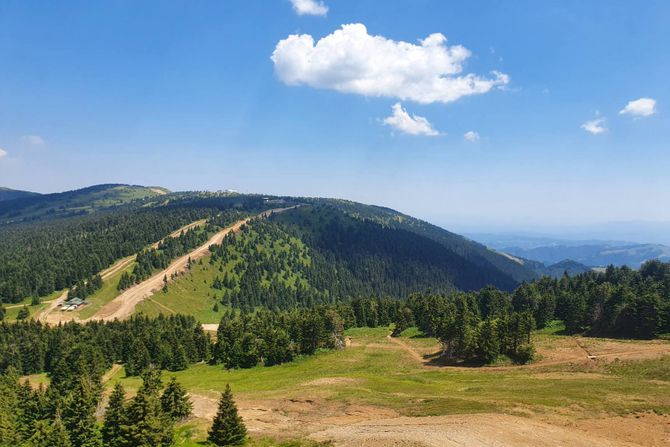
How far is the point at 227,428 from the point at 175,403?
15.7 m

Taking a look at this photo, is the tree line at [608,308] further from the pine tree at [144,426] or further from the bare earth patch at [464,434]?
the pine tree at [144,426]

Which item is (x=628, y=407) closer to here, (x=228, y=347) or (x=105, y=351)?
(x=228, y=347)

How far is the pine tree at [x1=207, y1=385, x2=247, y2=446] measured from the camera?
44594 mm

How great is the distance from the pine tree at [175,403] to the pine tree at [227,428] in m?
13.0

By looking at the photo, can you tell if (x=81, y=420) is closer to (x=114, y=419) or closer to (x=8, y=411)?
(x=114, y=419)

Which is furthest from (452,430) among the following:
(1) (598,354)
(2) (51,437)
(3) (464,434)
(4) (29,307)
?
(4) (29,307)

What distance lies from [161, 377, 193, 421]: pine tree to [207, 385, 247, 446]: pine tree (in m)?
13.0

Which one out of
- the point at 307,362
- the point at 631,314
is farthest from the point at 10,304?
the point at 631,314

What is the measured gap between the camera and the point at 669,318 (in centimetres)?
9956

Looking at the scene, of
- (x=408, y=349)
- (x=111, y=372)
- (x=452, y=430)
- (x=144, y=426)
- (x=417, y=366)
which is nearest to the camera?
(x=452, y=430)

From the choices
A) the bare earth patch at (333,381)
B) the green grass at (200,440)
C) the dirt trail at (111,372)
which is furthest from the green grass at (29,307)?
the green grass at (200,440)

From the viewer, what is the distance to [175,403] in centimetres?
5619

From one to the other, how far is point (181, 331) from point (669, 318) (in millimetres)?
139666

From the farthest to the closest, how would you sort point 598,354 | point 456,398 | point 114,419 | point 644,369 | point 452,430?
point 598,354 < point 644,369 < point 456,398 < point 114,419 < point 452,430
